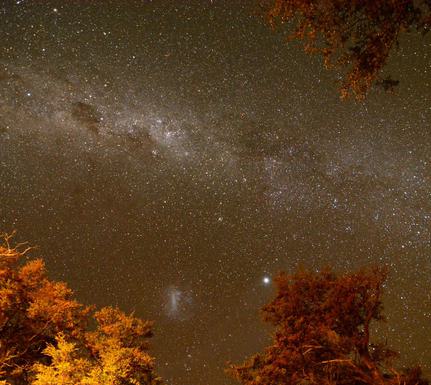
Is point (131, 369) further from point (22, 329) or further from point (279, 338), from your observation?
point (279, 338)

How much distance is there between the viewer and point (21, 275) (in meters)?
18.5

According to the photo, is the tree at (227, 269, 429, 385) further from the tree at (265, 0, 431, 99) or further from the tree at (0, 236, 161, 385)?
the tree at (265, 0, 431, 99)

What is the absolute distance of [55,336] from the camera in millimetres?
18953

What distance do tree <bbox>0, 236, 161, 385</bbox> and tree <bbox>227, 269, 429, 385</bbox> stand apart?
5351 mm

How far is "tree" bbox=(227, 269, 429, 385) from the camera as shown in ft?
57.6

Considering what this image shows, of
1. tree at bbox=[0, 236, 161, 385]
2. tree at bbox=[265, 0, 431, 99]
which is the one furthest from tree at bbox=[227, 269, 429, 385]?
tree at bbox=[265, 0, 431, 99]

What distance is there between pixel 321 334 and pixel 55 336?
11.3 metres

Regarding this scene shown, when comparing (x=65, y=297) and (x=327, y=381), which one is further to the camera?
(x=65, y=297)

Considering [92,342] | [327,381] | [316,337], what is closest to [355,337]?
[316,337]

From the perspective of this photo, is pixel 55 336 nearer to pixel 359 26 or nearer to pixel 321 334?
pixel 321 334

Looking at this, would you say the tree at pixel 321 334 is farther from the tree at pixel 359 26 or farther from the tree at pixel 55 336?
the tree at pixel 359 26

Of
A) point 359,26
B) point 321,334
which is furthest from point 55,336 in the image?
point 359,26

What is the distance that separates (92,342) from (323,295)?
10789mm

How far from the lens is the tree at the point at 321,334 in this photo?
17547 millimetres
